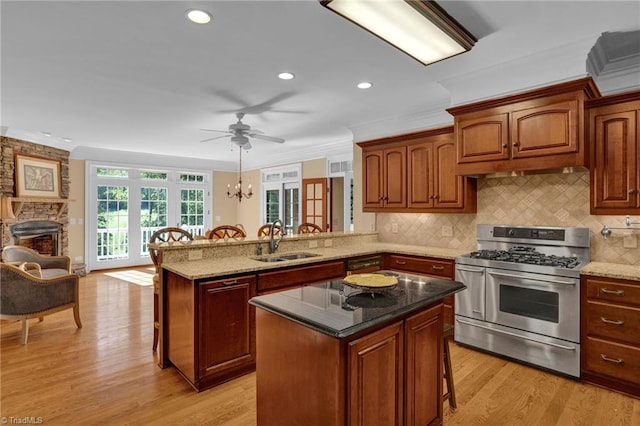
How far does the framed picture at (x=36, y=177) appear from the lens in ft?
18.7

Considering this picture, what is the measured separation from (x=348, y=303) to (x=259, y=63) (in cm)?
235

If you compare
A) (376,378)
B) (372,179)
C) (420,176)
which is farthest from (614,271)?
(372,179)

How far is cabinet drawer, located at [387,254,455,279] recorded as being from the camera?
3553 millimetres

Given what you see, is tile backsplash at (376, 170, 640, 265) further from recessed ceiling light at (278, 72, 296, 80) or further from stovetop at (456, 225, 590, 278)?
recessed ceiling light at (278, 72, 296, 80)

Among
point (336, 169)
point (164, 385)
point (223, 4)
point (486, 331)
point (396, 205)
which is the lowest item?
point (164, 385)

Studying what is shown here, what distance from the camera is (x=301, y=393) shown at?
1.58m

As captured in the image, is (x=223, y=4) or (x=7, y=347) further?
(x=7, y=347)

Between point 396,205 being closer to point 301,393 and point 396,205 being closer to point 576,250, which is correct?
point 576,250

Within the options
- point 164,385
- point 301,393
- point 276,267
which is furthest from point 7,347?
point 301,393

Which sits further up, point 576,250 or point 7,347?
point 576,250

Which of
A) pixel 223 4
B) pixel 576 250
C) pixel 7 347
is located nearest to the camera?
pixel 223 4

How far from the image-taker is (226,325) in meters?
2.63

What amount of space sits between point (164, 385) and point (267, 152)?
19.8ft

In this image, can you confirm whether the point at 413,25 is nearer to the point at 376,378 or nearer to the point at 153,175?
the point at 376,378
